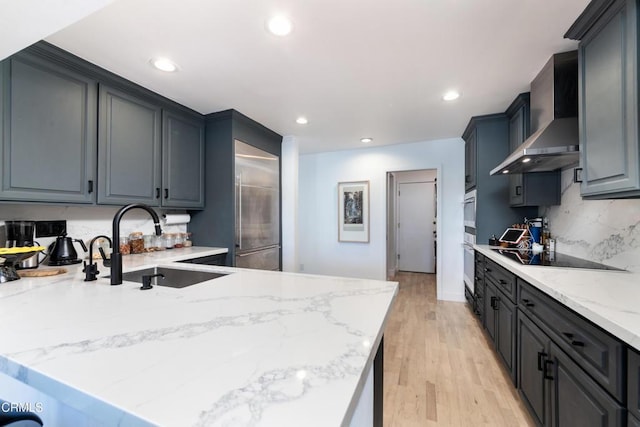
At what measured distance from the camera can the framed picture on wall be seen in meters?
4.57

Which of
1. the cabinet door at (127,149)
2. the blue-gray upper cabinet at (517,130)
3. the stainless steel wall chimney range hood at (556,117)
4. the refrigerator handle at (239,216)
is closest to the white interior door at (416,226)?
the blue-gray upper cabinet at (517,130)

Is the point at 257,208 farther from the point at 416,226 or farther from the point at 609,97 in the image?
the point at 416,226

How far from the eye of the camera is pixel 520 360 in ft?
5.58

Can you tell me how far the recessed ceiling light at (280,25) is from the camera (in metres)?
1.55

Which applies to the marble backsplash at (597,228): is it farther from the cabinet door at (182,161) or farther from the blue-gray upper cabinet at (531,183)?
the cabinet door at (182,161)

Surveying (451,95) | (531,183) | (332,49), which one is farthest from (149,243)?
(531,183)

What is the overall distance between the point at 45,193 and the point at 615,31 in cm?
328

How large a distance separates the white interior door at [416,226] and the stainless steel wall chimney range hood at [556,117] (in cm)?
378

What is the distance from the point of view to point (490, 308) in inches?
95.5

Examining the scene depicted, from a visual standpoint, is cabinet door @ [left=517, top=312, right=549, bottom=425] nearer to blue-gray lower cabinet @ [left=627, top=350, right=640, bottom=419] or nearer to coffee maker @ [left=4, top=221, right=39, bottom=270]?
blue-gray lower cabinet @ [left=627, top=350, right=640, bottom=419]

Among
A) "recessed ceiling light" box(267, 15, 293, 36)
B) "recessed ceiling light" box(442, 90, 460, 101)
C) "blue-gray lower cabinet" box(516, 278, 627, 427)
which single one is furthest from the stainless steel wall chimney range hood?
"recessed ceiling light" box(267, 15, 293, 36)

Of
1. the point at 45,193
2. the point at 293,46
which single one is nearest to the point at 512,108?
the point at 293,46

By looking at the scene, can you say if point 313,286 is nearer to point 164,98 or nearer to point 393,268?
point 164,98

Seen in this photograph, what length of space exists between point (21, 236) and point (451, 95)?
11.3 ft
